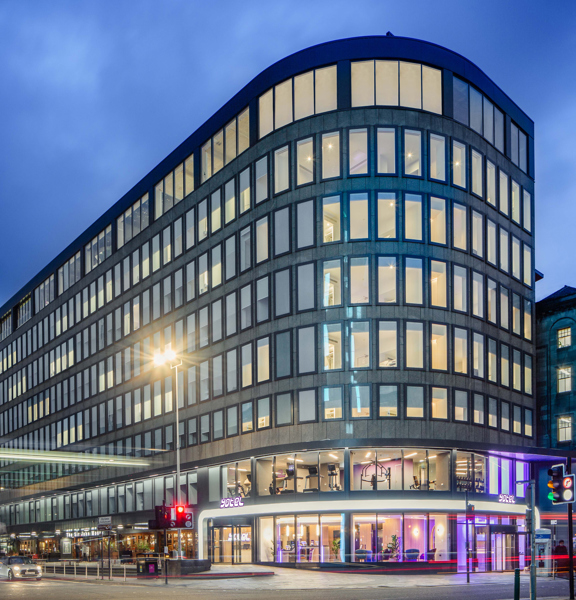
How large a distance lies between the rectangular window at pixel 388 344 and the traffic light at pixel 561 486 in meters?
26.9

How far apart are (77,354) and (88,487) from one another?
48.7 feet

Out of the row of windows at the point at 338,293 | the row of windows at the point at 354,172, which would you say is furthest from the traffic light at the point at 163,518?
the row of windows at the point at 354,172

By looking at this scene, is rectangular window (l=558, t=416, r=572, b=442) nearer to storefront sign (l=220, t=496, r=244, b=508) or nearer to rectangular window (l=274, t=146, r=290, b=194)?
storefront sign (l=220, t=496, r=244, b=508)

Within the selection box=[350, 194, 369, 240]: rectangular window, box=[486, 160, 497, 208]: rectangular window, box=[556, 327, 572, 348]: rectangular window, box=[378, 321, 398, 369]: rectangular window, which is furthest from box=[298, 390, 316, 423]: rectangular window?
box=[556, 327, 572, 348]: rectangular window

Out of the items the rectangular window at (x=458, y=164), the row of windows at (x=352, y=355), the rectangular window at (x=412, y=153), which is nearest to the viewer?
the row of windows at (x=352, y=355)

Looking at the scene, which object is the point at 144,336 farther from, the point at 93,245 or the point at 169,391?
the point at 93,245

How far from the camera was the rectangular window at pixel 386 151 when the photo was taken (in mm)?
50406

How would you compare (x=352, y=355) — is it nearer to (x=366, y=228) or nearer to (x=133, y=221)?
(x=366, y=228)

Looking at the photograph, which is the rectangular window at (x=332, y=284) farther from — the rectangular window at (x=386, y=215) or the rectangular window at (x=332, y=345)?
the rectangular window at (x=386, y=215)

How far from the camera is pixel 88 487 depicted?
81812 mm

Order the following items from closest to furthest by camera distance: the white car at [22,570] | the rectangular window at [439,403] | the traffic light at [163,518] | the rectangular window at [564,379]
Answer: the traffic light at [163,518]
the white car at [22,570]
the rectangular window at [439,403]
the rectangular window at [564,379]

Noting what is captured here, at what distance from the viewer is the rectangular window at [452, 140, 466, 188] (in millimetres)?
52638

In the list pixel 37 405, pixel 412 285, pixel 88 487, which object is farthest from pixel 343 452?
pixel 37 405

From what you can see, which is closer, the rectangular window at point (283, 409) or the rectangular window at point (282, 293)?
the rectangular window at point (283, 409)
